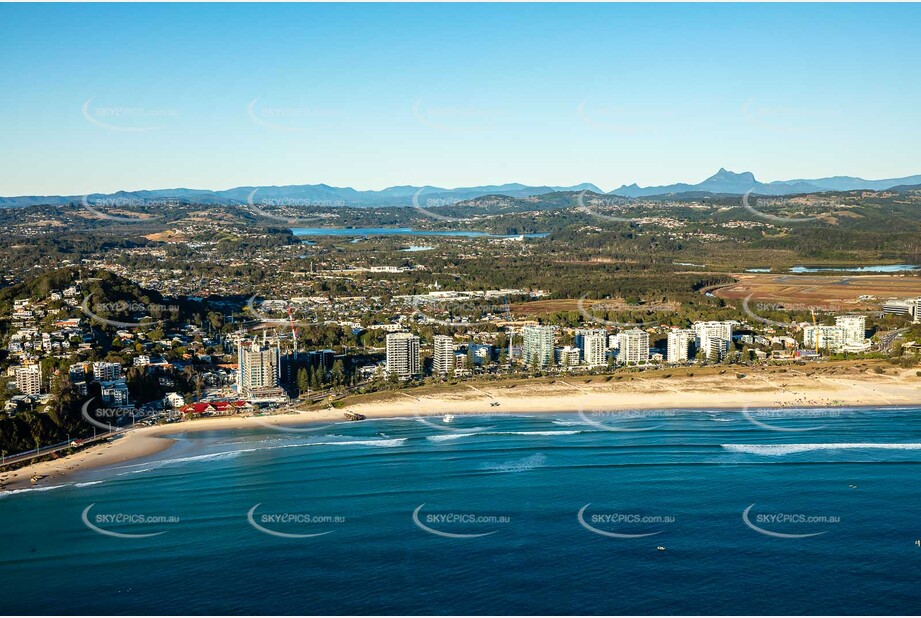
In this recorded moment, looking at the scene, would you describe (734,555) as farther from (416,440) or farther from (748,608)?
(416,440)

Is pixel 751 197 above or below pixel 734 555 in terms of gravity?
above

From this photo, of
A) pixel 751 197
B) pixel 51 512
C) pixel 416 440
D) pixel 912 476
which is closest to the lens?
pixel 51 512

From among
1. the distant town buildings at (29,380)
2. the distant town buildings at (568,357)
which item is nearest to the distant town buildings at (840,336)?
the distant town buildings at (568,357)

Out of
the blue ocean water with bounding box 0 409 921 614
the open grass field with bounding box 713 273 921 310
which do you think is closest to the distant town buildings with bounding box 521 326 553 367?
the blue ocean water with bounding box 0 409 921 614

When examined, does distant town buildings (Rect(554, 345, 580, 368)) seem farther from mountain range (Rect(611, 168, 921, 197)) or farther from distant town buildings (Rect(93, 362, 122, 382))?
mountain range (Rect(611, 168, 921, 197))

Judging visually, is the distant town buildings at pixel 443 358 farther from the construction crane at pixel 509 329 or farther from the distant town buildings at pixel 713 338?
the distant town buildings at pixel 713 338

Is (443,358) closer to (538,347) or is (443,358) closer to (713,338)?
(538,347)

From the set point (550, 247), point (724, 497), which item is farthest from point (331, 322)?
point (550, 247)
